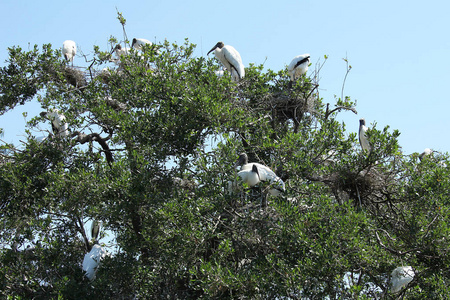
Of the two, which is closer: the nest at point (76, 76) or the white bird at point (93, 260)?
the white bird at point (93, 260)

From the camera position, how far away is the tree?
5906 millimetres

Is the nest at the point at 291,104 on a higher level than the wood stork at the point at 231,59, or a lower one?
lower

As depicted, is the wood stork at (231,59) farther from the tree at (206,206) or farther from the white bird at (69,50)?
the white bird at (69,50)

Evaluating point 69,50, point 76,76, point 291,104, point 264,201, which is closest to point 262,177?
point 264,201

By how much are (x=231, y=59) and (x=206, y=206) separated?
443 centimetres

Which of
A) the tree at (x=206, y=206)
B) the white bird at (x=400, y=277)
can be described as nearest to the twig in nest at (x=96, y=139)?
the tree at (x=206, y=206)

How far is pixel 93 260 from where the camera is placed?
280 inches

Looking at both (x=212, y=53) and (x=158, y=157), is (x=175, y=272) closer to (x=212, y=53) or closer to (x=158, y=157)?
(x=158, y=157)

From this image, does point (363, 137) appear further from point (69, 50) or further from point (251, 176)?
point (69, 50)

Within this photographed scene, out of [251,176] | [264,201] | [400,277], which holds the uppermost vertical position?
[251,176]

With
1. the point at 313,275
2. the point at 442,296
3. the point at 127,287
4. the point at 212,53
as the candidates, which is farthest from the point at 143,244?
the point at 212,53

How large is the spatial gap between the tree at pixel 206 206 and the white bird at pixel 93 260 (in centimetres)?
15

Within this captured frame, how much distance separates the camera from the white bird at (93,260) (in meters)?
6.91

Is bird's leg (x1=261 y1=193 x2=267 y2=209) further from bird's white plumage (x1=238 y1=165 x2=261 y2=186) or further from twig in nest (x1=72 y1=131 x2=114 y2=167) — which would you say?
twig in nest (x1=72 y1=131 x2=114 y2=167)
